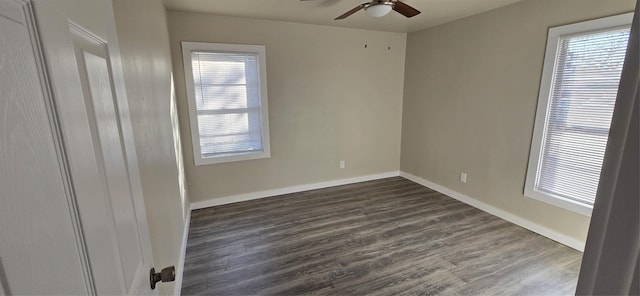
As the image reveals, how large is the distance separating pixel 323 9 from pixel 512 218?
319cm

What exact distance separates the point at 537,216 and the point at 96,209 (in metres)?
3.63

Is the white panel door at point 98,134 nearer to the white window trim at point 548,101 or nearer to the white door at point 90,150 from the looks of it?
the white door at point 90,150

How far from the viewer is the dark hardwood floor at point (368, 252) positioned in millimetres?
2062

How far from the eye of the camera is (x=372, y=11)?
2271 millimetres

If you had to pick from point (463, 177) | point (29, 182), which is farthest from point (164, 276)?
point (463, 177)

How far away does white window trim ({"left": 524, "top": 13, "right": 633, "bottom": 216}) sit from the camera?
7.23ft

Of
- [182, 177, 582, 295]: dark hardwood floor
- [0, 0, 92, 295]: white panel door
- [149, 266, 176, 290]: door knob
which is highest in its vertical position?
[0, 0, 92, 295]: white panel door

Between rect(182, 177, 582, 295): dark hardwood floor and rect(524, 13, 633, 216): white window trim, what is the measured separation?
41 centimetres

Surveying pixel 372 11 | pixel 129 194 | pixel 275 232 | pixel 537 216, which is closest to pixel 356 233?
pixel 275 232

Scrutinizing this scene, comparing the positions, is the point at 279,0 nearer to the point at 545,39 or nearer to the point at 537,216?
the point at 545,39

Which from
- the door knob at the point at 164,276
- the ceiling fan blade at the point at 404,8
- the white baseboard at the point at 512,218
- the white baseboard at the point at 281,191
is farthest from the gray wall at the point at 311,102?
the door knob at the point at 164,276

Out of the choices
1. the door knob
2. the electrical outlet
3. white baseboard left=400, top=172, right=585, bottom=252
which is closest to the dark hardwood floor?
white baseboard left=400, top=172, right=585, bottom=252

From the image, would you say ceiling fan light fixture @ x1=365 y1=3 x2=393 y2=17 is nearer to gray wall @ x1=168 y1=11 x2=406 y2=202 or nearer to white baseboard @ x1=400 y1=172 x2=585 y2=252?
gray wall @ x1=168 y1=11 x2=406 y2=202

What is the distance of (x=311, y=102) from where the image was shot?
3836 millimetres
